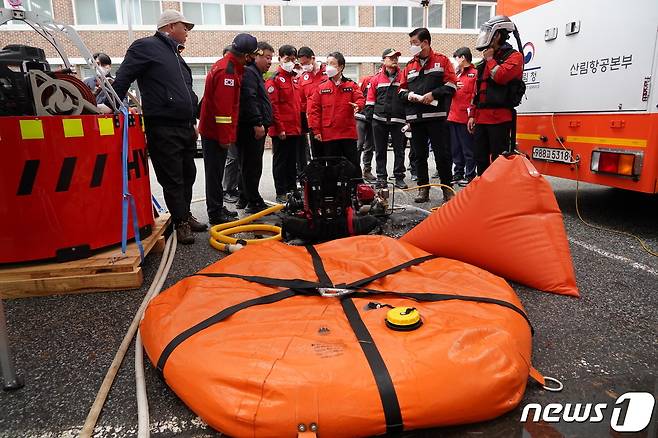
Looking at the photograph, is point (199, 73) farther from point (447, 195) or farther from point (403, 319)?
point (403, 319)

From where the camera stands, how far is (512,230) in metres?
3.10

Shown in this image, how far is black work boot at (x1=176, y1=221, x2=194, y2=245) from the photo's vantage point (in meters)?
4.44

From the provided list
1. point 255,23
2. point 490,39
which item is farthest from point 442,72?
point 255,23

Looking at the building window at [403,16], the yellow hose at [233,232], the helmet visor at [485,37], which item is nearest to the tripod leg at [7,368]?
the yellow hose at [233,232]

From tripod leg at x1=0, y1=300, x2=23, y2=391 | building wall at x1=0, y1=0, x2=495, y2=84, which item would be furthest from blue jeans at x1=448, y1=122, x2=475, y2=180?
building wall at x1=0, y1=0, x2=495, y2=84

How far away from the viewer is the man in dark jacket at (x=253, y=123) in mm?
5492

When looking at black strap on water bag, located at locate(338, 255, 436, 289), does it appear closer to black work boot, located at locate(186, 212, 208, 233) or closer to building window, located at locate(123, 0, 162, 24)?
black work boot, located at locate(186, 212, 208, 233)

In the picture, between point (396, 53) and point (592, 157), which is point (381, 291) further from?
point (396, 53)

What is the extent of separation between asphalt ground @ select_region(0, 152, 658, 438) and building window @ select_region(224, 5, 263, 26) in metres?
21.0

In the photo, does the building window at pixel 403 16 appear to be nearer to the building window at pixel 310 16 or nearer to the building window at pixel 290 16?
the building window at pixel 310 16

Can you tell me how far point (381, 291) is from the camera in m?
2.46

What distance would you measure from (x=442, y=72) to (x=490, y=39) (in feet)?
3.00

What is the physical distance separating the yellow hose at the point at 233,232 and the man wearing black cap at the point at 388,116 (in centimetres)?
Result: 317

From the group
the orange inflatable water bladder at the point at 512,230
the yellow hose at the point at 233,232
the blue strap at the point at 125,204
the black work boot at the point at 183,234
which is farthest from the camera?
the black work boot at the point at 183,234
